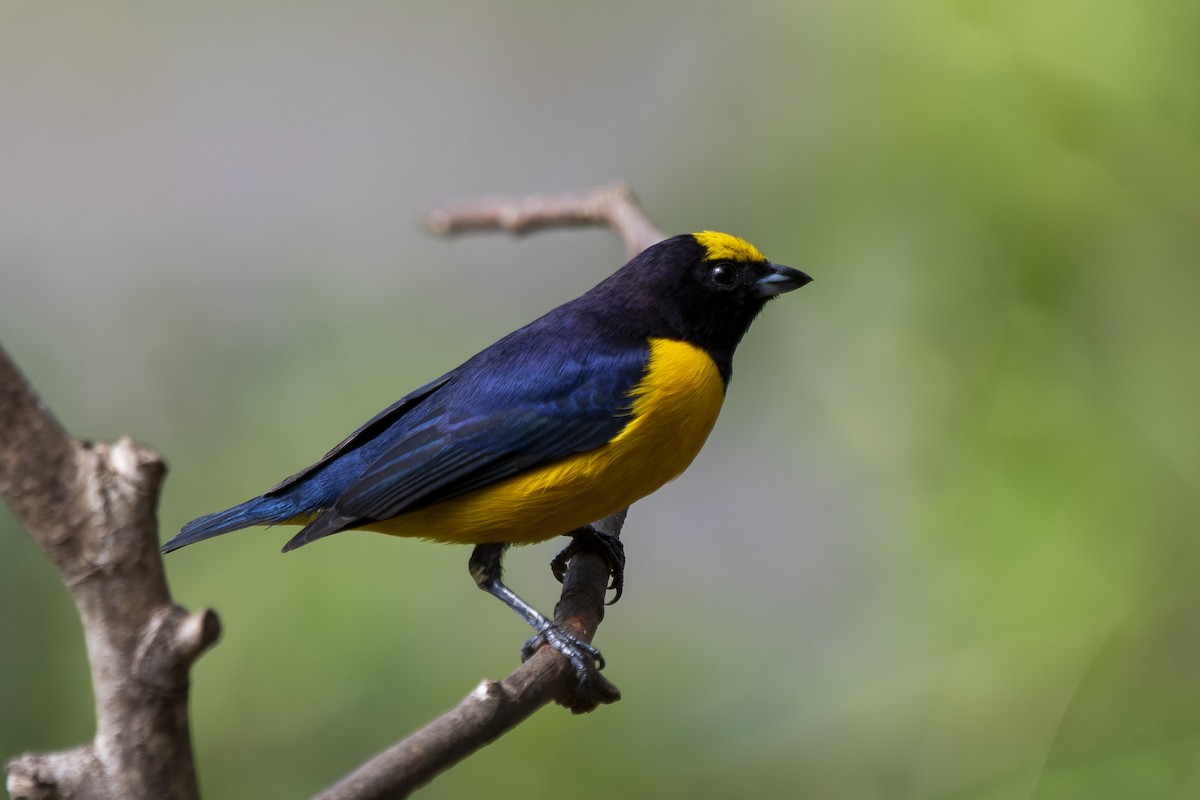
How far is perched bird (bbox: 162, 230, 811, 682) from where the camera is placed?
92.4 inches

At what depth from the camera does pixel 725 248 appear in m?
2.70

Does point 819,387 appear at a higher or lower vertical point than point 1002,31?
lower

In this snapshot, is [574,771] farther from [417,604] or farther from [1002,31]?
[1002,31]

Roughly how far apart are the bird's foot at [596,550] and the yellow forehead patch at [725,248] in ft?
2.17

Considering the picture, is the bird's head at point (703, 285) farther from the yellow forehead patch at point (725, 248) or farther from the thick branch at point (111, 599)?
the thick branch at point (111, 599)

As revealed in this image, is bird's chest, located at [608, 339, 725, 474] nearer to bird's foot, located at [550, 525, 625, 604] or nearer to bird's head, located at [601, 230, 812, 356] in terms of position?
bird's head, located at [601, 230, 812, 356]

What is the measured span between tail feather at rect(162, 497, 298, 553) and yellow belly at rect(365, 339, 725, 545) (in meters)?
0.21

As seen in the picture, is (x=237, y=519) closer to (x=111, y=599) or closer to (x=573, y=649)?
(x=573, y=649)

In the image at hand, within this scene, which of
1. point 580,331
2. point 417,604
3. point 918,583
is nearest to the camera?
point 580,331

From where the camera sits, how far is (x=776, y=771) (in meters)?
2.85

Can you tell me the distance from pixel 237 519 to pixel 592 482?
2.33 ft

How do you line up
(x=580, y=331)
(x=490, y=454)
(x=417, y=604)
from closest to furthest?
(x=490, y=454), (x=580, y=331), (x=417, y=604)

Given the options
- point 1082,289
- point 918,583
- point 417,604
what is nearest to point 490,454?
point 417,604

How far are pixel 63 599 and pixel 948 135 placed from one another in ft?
8.58
